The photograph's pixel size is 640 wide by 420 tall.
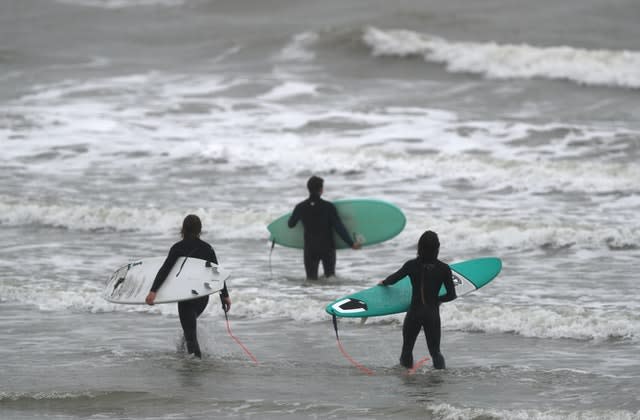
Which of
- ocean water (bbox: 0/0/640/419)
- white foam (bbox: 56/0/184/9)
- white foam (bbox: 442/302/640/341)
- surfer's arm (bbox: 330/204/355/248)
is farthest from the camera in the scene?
white foam (bbox: 56/0/184/9)

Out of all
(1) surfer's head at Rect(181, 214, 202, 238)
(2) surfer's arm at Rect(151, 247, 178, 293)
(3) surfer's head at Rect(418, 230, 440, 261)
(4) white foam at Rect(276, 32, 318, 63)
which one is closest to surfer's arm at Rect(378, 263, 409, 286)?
(3) surfer's head at Rect(418, 230, 440, 261)

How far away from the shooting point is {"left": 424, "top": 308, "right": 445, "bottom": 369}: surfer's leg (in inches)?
301

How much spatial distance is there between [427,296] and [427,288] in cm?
7

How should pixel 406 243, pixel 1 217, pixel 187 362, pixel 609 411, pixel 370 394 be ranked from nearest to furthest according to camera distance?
1. pixel 609 411
2. pixel 370 394
3. pixel 187 362
4. pixel 406 243
5. pixel 1 217

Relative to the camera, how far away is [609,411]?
21.5ft

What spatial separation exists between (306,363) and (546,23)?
23.6 metres

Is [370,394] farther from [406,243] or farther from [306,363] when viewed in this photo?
[406,243]

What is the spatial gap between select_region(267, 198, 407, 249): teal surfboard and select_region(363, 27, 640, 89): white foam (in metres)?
14.0

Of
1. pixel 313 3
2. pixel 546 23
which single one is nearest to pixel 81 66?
pixel 313 3

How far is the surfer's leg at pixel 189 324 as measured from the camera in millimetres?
8133

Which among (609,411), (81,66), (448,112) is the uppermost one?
(81,66)

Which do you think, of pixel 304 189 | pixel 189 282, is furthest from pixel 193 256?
pixel 304 189

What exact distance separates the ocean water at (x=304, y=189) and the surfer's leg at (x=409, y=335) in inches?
4.2

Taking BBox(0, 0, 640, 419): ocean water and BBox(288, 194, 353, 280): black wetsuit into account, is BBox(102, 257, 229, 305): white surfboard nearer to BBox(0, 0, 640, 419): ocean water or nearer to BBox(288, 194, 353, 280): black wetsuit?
BBox(0, 0, 640, 419): ocean water
